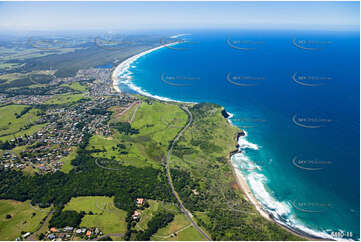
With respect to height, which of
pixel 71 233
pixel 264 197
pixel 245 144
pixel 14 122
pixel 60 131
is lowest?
pixel 71 233

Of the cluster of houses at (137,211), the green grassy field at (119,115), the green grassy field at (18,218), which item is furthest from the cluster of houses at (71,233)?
the green grassy field at (119,115)

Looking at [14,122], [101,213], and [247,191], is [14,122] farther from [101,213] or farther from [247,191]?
[247,191]

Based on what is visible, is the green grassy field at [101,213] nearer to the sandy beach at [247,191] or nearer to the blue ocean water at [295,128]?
the sandy beach at [247,191]

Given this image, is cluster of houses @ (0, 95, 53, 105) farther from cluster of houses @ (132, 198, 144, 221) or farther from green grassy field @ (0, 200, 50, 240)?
cluster of houses @ (132, 198, 144, 221)

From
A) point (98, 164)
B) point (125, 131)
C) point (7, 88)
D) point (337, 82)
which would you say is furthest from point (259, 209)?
point (7, 88)

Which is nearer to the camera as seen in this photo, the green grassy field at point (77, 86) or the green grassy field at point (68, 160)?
the green grassy field at point (68, 160)

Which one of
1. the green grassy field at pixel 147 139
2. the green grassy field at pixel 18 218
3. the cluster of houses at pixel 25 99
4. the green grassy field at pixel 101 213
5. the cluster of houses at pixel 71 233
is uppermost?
the cluster of houses at pixel 25 99

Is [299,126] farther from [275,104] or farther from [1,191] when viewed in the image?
[1,191]

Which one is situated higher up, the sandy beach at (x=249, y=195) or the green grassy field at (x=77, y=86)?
the green grassy field at (x=77, y=86)

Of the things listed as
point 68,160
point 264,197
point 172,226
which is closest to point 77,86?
point 68,160
